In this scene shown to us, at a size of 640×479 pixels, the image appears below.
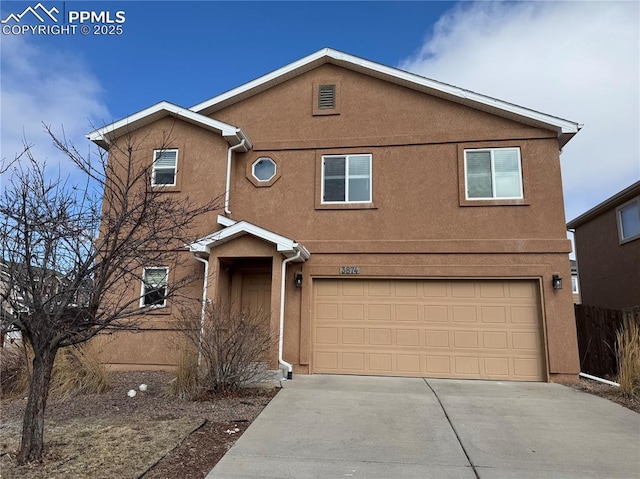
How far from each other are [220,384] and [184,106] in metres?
7.48

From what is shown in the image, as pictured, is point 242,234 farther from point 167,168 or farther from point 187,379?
point 187,379

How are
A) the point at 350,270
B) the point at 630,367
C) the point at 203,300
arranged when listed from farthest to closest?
the point at 350,270 → the point at 203,300 → the point at 630,367

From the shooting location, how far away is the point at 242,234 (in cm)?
1010

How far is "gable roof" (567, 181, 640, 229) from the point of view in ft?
44.0

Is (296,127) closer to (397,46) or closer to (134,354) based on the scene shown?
(397,46)

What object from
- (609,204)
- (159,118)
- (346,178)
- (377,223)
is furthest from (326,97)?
(609,204)

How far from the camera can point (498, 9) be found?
11031 millimetres

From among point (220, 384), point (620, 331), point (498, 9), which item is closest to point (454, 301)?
point (620, 331)

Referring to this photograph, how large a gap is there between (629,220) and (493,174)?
21.6ft

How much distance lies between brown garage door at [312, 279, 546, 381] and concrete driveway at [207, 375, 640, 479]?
140 cm

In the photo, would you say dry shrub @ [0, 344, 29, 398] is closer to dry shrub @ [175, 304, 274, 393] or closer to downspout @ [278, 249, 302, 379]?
dry shrub @ [175, 304, 274, 393]

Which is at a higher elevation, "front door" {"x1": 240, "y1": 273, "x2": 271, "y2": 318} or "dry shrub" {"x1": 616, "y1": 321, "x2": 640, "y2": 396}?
"front door" {"x1": 240, "y1": 273, "x2": 271, "y2": 318}

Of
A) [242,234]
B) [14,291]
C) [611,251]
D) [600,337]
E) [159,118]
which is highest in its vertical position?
[159,118]

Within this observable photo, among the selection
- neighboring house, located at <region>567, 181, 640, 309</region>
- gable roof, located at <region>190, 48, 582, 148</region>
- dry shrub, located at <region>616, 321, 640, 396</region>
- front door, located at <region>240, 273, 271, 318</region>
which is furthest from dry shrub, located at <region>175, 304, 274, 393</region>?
neighboring house, located at <region>567, 181, 640, 309</region>
